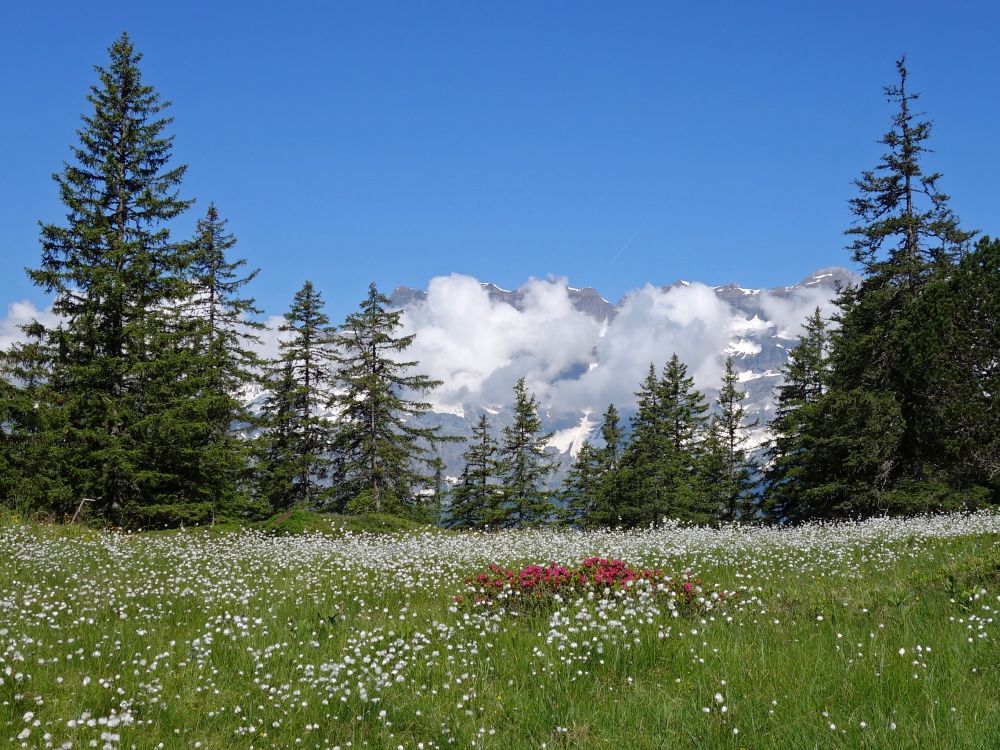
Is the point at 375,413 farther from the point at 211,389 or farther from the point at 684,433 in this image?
the point at 684,433

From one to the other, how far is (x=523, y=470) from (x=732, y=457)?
1629 centimetres

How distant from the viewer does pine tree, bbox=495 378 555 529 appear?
42.8m

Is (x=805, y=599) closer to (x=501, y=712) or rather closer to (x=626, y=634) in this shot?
(x=626, y=634)

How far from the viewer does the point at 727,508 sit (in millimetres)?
48656

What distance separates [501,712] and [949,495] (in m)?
23.1

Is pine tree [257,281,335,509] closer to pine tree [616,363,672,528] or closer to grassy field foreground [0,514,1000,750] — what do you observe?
pine tree [616,363,672,528]

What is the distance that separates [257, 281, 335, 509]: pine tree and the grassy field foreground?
24.5 m

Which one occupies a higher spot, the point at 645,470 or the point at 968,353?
the point at 968,353

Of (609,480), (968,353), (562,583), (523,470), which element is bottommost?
(562,583)

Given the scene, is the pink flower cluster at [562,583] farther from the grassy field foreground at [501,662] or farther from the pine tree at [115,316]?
the pine tree at [115,316]

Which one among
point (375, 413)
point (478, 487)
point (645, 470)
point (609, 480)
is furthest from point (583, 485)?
point (375, 413)

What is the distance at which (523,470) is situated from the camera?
43.4 metres

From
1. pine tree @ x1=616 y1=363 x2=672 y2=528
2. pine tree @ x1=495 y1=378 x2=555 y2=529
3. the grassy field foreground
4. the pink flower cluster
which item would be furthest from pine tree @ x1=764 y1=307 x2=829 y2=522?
the pink flower cluster

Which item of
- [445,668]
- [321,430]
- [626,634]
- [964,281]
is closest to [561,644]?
[626,634]
